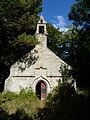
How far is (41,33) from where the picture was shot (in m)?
33.9

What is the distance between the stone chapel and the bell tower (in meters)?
0.75

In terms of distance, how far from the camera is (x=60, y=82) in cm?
3170

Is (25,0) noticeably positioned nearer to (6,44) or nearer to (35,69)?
(6,44)

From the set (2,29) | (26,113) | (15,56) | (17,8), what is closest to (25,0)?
(17,8)

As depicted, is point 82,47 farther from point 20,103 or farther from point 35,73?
point 35,73

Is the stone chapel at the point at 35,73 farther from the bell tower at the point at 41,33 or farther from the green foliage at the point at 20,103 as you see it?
the green foliage at the point at 20,103

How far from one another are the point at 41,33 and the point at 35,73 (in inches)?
187

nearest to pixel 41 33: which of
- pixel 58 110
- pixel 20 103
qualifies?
pixel 20 103

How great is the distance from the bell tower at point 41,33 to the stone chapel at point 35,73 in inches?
29.5

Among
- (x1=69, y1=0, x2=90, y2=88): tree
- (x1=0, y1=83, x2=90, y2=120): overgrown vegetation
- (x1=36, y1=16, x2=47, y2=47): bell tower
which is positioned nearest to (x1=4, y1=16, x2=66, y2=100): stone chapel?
(x1=36, y1=16, x2=47, y2=47): bell tower

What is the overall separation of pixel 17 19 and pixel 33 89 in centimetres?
771

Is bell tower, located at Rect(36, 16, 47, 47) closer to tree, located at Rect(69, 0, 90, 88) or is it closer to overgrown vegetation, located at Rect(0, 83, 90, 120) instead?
tree, located at Rect(69, 0, 90, 88)

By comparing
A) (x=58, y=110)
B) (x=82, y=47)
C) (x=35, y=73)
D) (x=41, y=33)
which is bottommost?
(x=58, y=110)

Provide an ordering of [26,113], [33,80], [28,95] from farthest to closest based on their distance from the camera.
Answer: [33,80], [28,95], [26,113]
